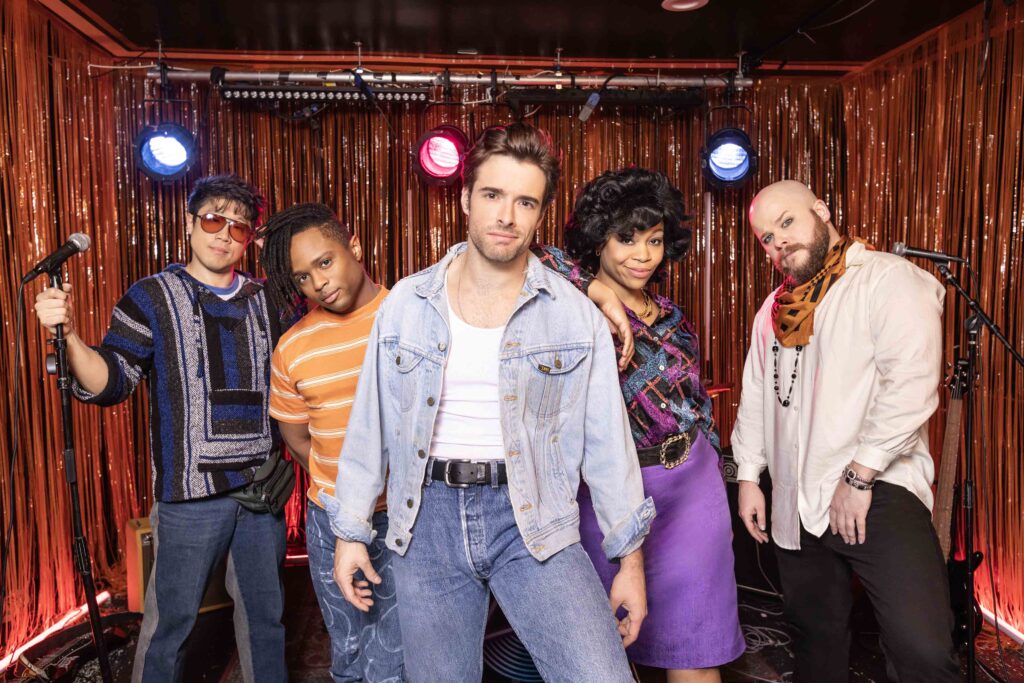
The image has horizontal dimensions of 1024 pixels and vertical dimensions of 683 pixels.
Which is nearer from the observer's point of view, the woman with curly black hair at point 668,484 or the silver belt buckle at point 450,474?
the silver belt buckle at point 450,474

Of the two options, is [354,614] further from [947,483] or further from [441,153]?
[441,153]

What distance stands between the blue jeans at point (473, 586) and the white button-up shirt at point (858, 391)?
42.1 inches

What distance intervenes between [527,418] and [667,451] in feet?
2.16

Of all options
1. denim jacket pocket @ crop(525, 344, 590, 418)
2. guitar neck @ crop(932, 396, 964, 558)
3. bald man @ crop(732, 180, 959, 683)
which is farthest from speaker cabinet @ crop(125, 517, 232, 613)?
guitar neck @ crop(932, 396, 964, 558)

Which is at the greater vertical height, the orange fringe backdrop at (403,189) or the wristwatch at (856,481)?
the orange fringe backdrop at (403,189)

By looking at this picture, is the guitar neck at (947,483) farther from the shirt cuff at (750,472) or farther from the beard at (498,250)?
the beard at (498,250)

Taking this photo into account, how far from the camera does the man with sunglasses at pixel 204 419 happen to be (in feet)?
8.29

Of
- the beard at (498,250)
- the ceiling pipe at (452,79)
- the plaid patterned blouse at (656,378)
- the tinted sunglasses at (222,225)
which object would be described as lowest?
the plaid patterned blouse at (656,378)

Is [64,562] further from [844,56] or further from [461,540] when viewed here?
[844,56]

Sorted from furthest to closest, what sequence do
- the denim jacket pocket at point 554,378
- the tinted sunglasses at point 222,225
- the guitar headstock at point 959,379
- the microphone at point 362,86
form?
the microphone at point 362,86, the guitar headstock at point 959,379, the tinted sunglasses at point 222,225, the denim jacket pocket at point 554,378

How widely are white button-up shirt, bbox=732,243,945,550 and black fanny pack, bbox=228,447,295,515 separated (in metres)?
1.76

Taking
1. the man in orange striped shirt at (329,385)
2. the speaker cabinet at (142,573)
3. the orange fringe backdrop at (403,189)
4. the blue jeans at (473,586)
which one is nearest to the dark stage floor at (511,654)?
the speaker cabinet at (142,573)

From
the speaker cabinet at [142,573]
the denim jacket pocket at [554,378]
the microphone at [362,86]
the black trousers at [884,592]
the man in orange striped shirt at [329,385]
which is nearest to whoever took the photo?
the denim jacket pocket at [554,378]

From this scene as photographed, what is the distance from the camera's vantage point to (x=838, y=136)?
513 cm
